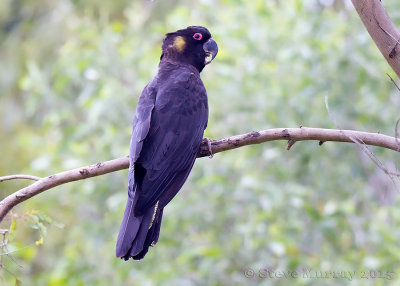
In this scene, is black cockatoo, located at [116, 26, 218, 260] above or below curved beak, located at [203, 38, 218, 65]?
below

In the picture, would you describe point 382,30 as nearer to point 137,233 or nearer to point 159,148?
point 159,148

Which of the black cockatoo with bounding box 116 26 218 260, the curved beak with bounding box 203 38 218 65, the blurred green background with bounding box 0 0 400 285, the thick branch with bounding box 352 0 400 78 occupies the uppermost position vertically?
the thick branch with bounding box 352 0 400 78

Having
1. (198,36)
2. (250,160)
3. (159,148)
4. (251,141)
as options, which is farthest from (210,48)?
(250,160)

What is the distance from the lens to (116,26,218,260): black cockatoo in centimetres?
269

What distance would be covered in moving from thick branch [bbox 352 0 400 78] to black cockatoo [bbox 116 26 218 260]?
1023mm

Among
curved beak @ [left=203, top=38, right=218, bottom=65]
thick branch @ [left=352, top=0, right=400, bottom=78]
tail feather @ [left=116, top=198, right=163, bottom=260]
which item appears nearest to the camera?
thick branch @ [left=352, top=0, right=400, bottom=78]

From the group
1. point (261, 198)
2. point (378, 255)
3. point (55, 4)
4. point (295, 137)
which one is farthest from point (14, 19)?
point (295, 137)

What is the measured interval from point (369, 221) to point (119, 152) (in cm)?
192

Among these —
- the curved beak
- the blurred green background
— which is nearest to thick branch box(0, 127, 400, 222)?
the curved beak

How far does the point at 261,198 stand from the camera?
449 centimetres

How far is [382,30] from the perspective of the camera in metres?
2.38

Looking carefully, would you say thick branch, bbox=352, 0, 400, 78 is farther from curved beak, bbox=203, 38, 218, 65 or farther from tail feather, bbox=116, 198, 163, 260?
curved beak, bbox=203, 38, 218, 65

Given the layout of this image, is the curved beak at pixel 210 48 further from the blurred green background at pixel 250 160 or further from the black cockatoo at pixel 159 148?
the blurred green background at pixel 250 160

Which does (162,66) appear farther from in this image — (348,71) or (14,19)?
(14,19)
